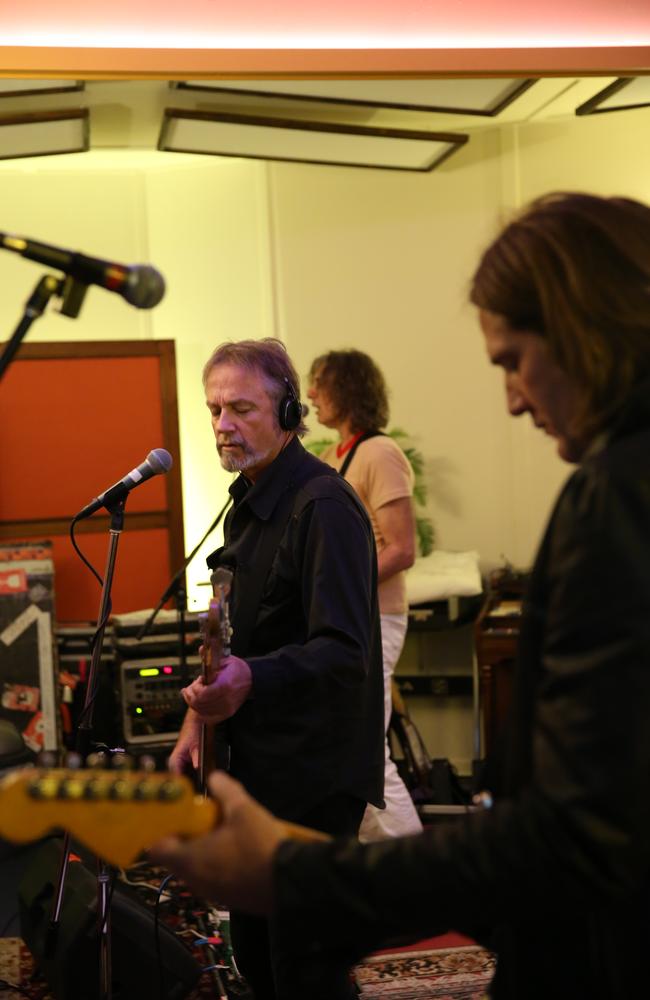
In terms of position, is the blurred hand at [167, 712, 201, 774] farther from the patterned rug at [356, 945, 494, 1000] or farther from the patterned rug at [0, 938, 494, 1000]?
the patterned rug at [356, 945, 494, 1000]

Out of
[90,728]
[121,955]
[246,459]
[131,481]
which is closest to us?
[246,459]

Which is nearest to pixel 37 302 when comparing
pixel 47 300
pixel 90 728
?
pixel 47 300

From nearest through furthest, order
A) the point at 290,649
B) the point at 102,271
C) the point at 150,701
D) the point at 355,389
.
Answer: the point at 102,271 < the point at 290,649 < the point at 355,389 < the point at 150,701

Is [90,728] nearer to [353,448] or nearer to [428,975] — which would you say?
[428,975]

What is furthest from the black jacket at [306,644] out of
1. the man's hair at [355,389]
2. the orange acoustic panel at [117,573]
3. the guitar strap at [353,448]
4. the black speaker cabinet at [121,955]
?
the orange acoustic panel at [117,573]

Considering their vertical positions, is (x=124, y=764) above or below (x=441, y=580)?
above

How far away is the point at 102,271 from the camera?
4.90 ft

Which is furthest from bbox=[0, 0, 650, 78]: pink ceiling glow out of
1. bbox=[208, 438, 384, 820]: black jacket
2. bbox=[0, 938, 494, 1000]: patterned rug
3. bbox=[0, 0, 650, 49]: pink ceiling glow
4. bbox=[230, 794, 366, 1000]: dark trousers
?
bbox=[0, 938, 494, 1000]: patterned rug

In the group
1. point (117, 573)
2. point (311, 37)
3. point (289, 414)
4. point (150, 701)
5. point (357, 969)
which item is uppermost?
point (311, 37)

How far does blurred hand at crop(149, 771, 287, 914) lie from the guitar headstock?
0.01 m

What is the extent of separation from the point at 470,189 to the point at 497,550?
6.49 feet

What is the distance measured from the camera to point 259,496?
2395 millimetres

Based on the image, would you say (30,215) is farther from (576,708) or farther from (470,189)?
(576,708)

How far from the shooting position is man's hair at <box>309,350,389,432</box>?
4.11 m
